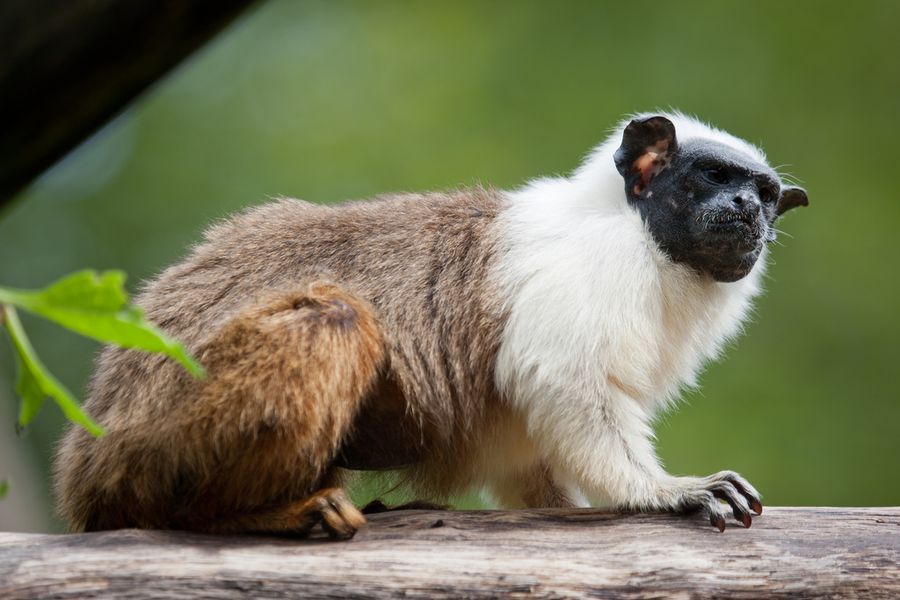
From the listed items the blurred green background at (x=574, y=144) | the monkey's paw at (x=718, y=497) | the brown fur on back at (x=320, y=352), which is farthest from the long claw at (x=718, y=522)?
the blurred green background at (x=574, y=144)

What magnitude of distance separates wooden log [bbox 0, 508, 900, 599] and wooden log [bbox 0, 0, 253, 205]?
160cm

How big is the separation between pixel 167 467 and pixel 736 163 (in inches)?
136

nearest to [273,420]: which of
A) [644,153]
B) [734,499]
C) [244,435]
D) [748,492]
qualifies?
[244,435]

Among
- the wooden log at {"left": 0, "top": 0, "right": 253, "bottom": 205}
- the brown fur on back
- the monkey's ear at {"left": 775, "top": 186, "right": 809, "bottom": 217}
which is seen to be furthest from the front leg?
the wooden log at {"left": 0, "top": 0, "right": 253, "bottom": 205}


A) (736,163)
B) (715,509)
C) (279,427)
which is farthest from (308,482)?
(736,163)

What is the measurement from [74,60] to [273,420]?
1.75 metres

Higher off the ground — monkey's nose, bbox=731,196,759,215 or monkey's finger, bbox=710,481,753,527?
monkey's nose, bbox=731,196,759,215

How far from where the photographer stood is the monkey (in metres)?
4.67

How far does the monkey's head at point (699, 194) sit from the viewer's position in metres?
5.59

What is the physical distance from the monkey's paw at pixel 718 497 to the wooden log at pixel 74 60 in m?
3.13

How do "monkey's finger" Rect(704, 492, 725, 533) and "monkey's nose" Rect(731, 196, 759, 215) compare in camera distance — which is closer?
"monkey's finger" Rect(704, 492, 725, 533)

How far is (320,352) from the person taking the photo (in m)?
4.70

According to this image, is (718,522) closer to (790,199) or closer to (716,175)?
(716,175)

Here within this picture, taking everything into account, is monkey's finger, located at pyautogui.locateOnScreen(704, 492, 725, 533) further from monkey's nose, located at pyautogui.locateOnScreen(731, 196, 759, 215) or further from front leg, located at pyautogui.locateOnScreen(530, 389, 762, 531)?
monkey's nose, located at pyautogui.locateOnScreen(731, 196, 759, 215)
